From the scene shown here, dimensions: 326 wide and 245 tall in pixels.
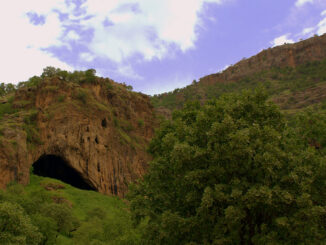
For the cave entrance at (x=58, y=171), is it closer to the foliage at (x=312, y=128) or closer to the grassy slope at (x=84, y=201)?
the grassy slope at (x=84, y=201)

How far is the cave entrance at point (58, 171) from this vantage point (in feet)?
191

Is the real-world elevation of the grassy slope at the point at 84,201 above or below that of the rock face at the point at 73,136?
below

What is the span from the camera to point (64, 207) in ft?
135

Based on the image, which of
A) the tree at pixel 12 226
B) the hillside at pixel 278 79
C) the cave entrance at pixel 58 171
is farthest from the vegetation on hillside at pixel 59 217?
the hillside at pixel 278 79

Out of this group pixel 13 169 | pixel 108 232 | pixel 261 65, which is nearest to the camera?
pixel 108 232

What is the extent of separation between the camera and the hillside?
128750mm

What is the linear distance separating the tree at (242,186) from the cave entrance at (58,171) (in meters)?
43.5

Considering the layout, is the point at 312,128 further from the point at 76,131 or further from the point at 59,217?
the point at 76,131

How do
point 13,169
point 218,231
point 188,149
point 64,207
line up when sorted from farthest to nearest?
1. point 13,169
2. point 64,207
3. point 188,149
4. point 218,231

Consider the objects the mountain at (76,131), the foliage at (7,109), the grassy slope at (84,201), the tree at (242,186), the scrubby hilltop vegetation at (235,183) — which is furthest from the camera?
the foliage at (7,109)

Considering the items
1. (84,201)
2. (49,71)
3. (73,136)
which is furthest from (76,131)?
(49,71)

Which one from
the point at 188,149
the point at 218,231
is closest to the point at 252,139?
the point at 188,149

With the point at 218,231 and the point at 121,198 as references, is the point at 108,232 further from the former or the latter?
the point at 121,198

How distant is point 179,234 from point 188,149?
3.89m
